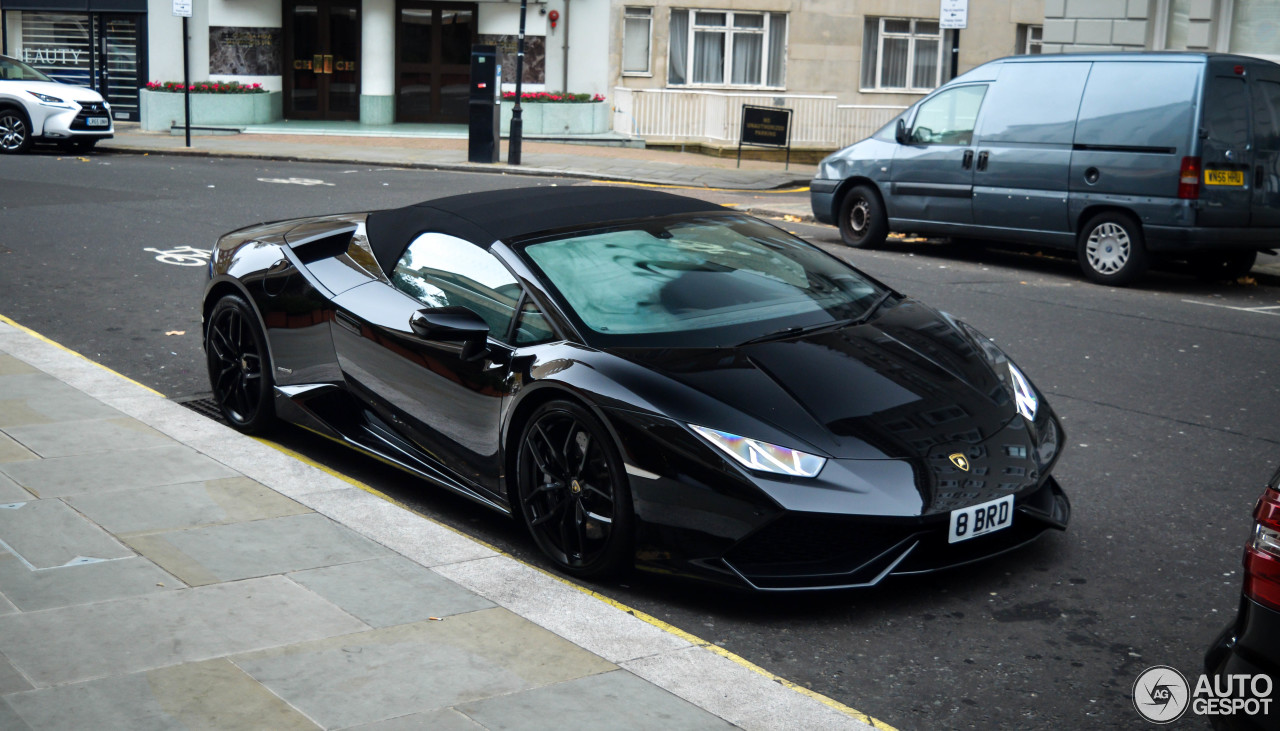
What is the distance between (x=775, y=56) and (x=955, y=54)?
45.7 ft

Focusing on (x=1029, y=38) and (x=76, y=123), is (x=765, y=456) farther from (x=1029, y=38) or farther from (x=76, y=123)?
(x=1029, y=38)

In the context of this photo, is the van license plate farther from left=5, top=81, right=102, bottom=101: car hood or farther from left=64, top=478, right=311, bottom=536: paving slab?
left=5, top=81, right=102, bottom=101: car hood

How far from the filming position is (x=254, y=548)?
4.79 m

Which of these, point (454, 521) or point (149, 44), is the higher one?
point (149, 44)

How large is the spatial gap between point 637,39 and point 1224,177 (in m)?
20.9

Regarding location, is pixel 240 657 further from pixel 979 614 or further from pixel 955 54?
pixel 955 54

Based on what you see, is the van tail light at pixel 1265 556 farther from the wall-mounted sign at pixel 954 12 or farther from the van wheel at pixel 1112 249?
the wall-mounted sign at pixel 954 12

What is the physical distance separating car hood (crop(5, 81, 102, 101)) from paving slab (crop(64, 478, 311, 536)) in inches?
812

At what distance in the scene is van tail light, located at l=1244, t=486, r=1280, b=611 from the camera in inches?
109

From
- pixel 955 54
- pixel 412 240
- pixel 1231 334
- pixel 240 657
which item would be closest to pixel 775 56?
pixel 955 54

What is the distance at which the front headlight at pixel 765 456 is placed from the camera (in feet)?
14.0

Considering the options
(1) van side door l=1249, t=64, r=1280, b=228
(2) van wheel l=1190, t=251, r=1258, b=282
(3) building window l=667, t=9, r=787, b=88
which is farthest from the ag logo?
(3) building window l=667, t=9, r=787, b=88

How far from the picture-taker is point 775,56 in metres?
31.7

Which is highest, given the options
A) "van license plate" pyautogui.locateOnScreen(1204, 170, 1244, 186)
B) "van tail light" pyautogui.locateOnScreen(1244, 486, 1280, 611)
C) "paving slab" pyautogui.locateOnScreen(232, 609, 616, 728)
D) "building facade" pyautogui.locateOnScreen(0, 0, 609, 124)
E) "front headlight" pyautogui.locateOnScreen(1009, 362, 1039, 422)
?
"building facade" pyautogui.locateOnScreen(0, 0, 609, 124)
